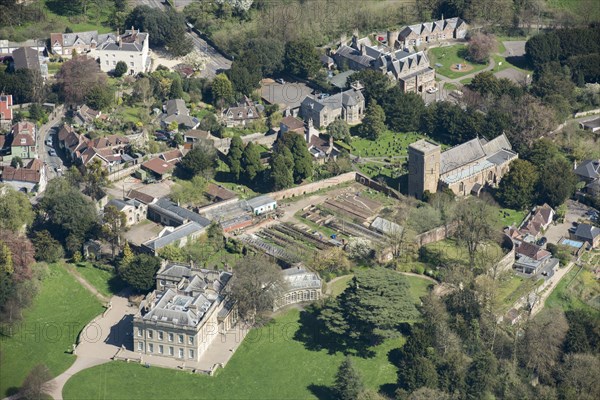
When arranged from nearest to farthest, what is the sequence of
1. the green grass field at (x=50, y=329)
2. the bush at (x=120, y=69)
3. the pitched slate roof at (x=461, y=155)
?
1. the green grass field at (x=50, y=329)
2. the pitched slate roof at (x=461, y=155)
3. the bush at (x=120, y=69)

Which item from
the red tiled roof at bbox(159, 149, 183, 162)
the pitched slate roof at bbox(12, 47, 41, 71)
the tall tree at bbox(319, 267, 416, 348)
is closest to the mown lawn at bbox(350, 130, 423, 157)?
the red tiled roof at bbox(159, 149, 183, 162)

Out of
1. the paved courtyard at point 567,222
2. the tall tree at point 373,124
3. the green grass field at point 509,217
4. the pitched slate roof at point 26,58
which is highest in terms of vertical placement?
the pitched slate roof at point 26,58

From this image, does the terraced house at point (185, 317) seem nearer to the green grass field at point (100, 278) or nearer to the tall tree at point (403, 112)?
the green grass field at point (100, 278)

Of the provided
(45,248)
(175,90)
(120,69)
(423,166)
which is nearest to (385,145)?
(423,166)

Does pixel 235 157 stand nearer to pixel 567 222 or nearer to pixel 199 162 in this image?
pixel 199 162

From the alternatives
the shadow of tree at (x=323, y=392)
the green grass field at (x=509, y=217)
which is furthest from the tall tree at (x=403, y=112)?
the shadow of tree at (x=323, y=392)

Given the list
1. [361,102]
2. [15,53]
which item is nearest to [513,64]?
[361,102]
